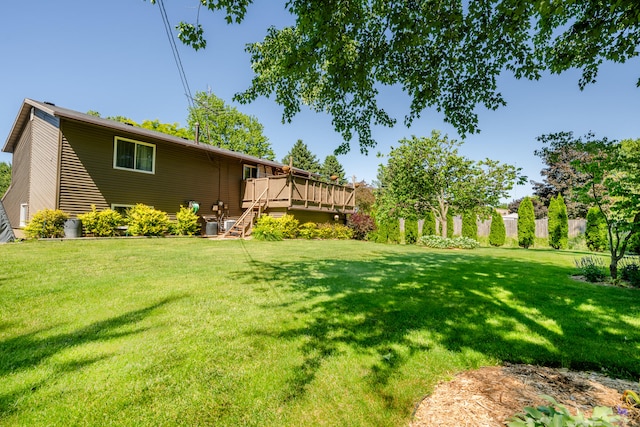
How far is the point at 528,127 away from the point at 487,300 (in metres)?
10.9

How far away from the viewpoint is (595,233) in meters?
15.0

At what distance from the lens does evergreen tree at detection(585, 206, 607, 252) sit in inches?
575

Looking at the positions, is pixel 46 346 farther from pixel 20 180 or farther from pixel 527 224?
pixel 527 224

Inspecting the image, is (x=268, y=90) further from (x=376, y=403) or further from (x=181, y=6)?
(x=376, y=403)

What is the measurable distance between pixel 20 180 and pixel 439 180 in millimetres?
22219

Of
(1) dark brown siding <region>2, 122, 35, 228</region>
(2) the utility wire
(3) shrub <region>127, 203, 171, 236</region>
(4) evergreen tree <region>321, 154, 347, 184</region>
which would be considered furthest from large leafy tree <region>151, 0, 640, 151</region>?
(4) evergreen tree <region>321, 154, 347, 184</region>

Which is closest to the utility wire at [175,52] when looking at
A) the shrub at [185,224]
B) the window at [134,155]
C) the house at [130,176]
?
the house at [130,176]

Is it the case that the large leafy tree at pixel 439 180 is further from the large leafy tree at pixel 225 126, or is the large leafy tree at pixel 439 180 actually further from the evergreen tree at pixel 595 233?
the large leafy tree at pixel 225 126

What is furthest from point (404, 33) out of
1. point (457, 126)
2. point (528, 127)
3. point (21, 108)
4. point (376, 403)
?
point (21, 108)

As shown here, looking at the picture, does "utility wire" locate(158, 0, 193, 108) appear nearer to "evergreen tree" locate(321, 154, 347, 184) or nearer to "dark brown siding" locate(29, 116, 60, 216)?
"dark brown siding" locate(29, 116, 60, 216)

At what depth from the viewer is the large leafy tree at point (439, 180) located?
1440 cm

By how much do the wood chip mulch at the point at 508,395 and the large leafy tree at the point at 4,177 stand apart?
5266 cm

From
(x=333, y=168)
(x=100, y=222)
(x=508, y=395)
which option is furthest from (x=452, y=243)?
(x=333, y=168)

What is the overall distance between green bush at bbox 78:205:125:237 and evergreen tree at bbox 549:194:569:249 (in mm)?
21972
